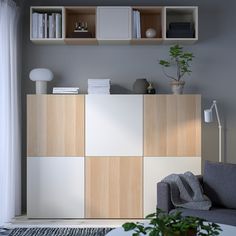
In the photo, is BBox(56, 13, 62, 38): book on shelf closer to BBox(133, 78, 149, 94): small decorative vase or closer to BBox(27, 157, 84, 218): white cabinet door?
BBox(133, 78, 149, 94): small decorative vase

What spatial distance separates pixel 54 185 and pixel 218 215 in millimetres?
1928

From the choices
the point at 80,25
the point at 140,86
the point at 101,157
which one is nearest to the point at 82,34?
the point at 80,25

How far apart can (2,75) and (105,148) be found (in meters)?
1.38

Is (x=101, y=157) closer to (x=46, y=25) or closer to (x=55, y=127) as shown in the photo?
(x=55, y=127)

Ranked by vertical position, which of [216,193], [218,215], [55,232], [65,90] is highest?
[65,90]

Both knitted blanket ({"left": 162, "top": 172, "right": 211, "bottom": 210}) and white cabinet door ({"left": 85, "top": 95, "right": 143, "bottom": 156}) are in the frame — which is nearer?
knitted blanket ({"left": 162, "top": 172, "right": 211, "bottom": 210})

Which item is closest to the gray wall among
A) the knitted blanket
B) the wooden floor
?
the knitted blanket

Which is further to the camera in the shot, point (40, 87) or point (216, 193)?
point (40, 87)

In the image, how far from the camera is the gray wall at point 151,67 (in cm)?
515

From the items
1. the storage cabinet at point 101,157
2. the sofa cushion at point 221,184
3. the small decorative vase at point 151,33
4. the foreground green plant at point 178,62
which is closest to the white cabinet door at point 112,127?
the storage cabinet at point 101,157

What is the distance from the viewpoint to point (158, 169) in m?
4.70

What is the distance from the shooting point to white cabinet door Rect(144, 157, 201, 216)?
4.69 meters

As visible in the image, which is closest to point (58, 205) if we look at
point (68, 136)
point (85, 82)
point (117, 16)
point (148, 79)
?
point (68, 136)

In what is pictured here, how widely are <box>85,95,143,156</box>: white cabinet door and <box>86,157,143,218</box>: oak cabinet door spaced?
0.11 metres
